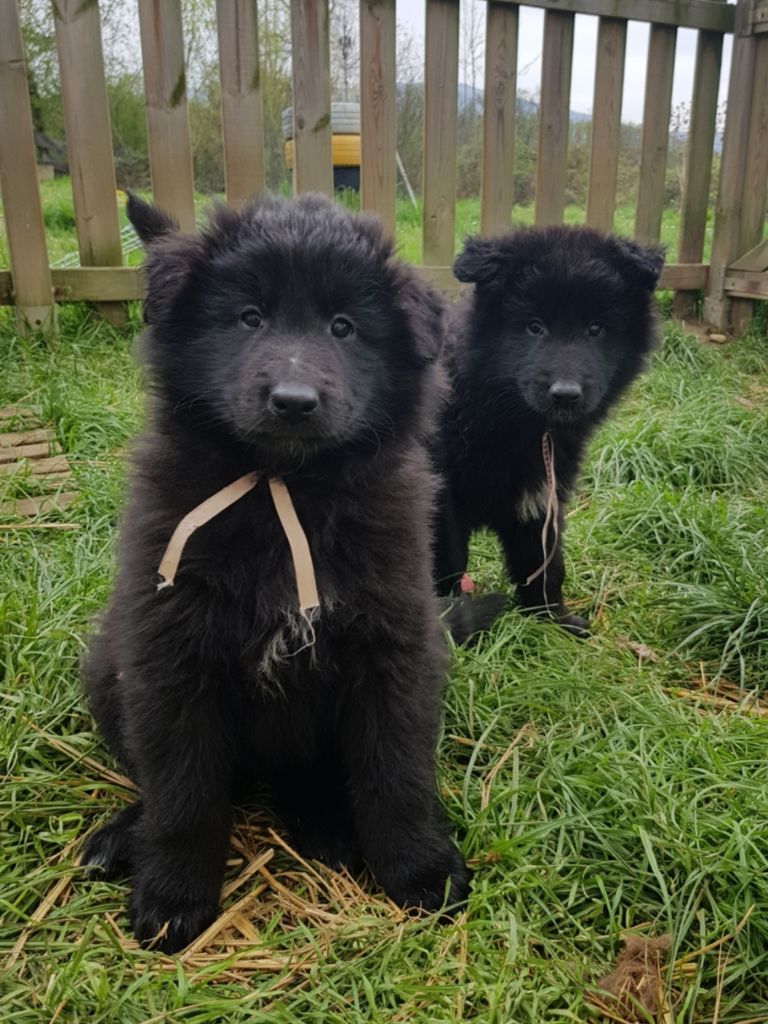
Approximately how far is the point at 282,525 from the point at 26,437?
250cm

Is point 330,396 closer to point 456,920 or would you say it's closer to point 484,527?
point 456,920

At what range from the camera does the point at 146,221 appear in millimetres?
1902

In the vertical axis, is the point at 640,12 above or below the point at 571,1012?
above

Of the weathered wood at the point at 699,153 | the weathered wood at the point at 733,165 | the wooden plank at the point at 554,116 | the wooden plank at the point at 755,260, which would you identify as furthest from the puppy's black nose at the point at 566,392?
the weathered wood at the point at 699,153

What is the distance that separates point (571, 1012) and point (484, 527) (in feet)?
6.19

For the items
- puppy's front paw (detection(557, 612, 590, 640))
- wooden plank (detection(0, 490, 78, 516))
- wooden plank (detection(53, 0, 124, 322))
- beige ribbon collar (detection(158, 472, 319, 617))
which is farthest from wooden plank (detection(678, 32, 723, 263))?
beige ribbon collar (detection(158, 472, 319, 617))

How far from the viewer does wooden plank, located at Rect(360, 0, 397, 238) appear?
4.90m

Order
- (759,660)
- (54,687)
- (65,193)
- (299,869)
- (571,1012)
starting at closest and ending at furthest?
(571,1012) < (299,869) < (54,687) < (759,660) < (65,193)

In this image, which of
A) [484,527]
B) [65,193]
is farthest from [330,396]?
[65,193]

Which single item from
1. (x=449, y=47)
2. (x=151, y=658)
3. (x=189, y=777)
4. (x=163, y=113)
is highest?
(x=449, y=47)

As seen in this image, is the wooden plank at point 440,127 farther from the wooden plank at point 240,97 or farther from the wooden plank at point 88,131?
the wooden plank at point 88,131

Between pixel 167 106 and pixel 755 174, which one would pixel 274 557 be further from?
pixel 755 174

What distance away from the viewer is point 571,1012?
60.8 inches

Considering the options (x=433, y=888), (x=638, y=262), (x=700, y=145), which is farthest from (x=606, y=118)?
(x=433, y=888)
